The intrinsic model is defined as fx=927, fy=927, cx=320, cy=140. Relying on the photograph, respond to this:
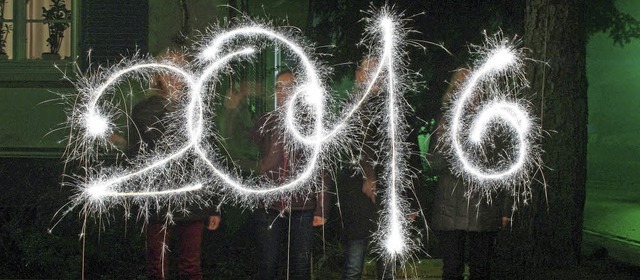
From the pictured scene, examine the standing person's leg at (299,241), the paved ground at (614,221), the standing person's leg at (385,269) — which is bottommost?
the paved ground at (614,221)

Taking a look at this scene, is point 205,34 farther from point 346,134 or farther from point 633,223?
point 633,223

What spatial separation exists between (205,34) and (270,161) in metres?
4.47

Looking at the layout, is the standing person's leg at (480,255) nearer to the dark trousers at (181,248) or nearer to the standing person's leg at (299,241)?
the standing person's leg at (299,241)

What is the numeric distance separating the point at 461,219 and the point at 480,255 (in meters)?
0.32

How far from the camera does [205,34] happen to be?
1059cm

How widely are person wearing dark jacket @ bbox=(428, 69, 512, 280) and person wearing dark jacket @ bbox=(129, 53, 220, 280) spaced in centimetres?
158

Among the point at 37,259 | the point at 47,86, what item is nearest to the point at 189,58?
the point at 47,86

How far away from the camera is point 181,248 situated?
657cm

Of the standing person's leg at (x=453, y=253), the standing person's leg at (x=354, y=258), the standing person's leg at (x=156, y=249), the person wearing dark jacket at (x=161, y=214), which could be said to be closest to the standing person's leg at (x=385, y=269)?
the standing person's leg at (x=354, y=258)

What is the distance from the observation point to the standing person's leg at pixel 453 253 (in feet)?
20.9

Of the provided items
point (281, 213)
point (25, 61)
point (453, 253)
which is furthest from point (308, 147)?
point (25, 61)

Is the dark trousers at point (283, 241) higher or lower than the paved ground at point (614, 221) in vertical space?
higher

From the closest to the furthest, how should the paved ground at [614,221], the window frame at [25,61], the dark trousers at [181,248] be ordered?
1. the dark trousers at [181,248]
2. the window frame at [25,61]
3. the paved ground at [614,221]

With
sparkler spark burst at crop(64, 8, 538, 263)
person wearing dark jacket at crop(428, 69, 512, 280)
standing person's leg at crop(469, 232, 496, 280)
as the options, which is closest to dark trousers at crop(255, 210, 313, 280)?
sparkler spark burst at crop(64, 8, 538, 263)
